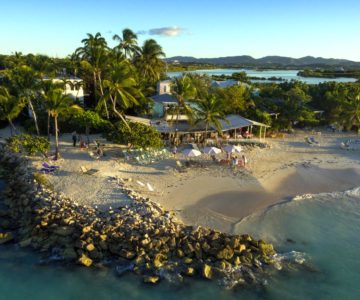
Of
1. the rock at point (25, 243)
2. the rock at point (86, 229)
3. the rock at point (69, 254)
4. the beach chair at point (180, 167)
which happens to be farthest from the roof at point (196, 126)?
the rock at point (69, 254)

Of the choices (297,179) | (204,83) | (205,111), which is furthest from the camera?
(204,83)

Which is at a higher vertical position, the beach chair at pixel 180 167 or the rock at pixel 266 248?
the beach chair at pixel 180 167

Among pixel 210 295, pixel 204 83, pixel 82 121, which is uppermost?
pixel 204 83

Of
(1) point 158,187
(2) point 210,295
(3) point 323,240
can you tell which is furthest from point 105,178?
(3) point 323,240

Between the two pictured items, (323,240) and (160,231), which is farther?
(323,240)

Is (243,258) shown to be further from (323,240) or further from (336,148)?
(336,148)

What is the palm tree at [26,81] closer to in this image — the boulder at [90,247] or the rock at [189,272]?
the boulder at [90,247]
